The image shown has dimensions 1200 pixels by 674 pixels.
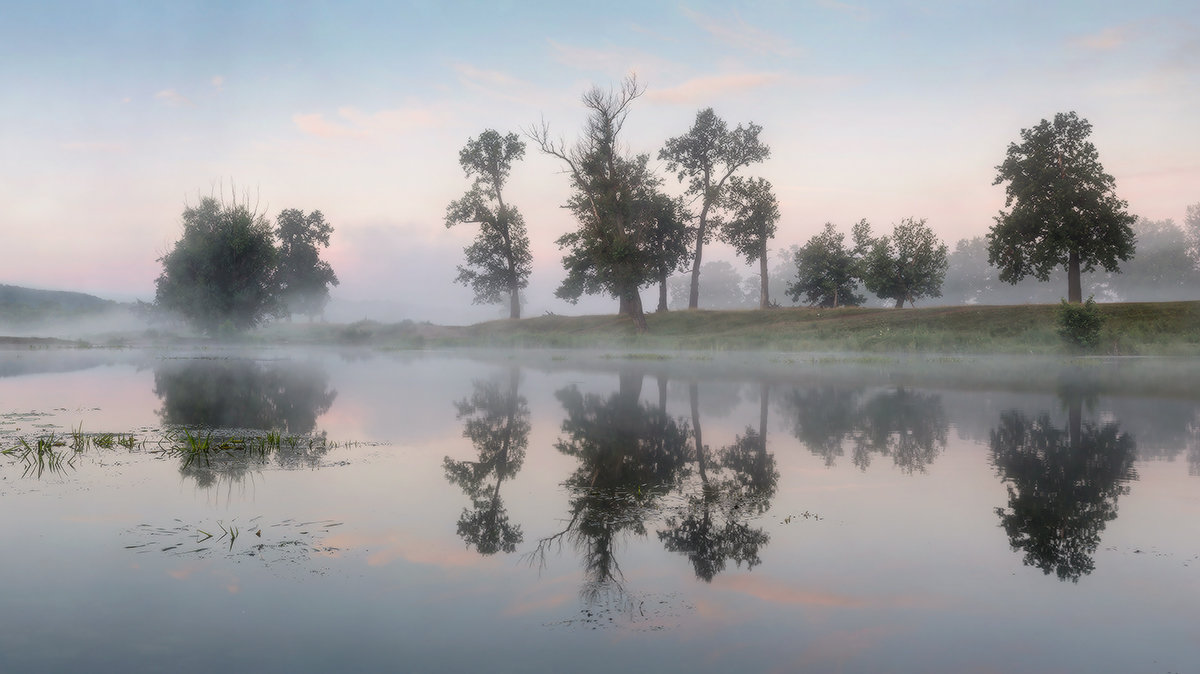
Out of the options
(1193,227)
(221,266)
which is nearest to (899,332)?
(221,266)

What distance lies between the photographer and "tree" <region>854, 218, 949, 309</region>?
6297cm

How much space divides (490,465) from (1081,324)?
39528 millimetres

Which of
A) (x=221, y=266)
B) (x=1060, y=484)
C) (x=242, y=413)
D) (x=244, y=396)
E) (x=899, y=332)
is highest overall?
(x=221, y=266)

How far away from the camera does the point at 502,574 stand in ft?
21.0

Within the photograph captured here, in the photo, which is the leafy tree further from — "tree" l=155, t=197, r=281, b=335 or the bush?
the bush

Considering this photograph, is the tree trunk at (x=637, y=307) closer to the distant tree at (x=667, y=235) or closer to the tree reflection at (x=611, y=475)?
the distant tree at (x=667, y=235)

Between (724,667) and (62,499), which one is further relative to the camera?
(62,499)

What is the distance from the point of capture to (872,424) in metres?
15.7

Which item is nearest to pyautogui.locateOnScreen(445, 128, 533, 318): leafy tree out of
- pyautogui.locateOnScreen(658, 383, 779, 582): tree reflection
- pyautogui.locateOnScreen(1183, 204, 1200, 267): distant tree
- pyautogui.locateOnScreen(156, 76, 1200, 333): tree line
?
pyautogui.locateOnScreen(156, 76, 1200, 333): tree line

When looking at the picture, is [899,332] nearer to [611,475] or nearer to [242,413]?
[242,413]

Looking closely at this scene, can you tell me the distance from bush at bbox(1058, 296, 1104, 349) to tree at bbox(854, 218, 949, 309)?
2192 centimetres

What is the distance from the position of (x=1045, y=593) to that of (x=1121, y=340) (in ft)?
145

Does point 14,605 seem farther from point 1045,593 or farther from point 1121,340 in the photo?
point 1121,340

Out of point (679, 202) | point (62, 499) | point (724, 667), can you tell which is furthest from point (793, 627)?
point (679, 202)
